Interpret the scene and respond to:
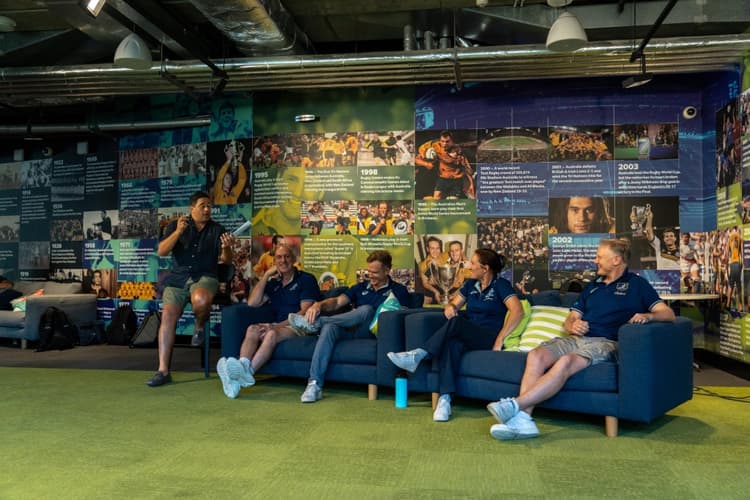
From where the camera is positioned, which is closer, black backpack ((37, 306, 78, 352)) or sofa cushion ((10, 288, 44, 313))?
black backpack ((37, 306, 78, 352))

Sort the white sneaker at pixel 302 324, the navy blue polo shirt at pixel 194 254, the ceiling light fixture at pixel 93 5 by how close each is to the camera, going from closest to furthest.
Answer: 1. the ceiling light fixture at pixel 93 5
2. the white sneaker at pixel 302 324
3. the navy blue polo shirt at pixel 194 254

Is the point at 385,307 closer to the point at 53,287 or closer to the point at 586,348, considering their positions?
the point at 586,348

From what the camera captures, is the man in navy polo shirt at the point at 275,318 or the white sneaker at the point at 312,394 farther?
the man in navy polo shirt at the point at 275,318

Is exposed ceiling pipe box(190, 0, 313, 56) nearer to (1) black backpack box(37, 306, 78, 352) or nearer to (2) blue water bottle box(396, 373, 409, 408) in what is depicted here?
(2) blue water bottle box(396, 373, 409, 408)

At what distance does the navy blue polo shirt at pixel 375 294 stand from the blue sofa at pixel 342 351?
0.21 metres

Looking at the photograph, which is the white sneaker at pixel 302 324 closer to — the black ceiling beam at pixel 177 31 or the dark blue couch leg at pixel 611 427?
the dark blue couch leg at pixel 611 427

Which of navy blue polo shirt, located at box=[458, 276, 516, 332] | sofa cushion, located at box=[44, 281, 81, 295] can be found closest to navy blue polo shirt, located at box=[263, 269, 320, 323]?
navy blue polo shirt, located at box=[458, 276, 516, 332]

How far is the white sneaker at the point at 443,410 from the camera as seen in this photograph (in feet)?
13.6

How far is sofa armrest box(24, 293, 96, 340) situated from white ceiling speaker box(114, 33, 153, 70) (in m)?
3.97

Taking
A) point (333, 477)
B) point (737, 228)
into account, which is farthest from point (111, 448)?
point (737, 228)

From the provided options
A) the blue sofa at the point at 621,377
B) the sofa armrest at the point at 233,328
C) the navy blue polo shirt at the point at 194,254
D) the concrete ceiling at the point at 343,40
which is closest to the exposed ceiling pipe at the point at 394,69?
the concrete ceiling at the point at 343,40

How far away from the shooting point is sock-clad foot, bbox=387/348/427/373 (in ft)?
14.4

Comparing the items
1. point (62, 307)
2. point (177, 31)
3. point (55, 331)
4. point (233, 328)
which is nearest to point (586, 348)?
point (233, 328)

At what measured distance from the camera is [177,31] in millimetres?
6969
